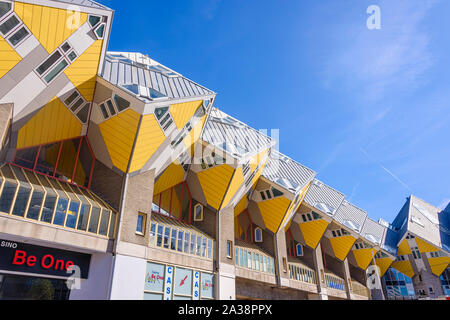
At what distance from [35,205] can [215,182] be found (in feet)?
45.7

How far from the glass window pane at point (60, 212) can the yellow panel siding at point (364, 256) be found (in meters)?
44.3

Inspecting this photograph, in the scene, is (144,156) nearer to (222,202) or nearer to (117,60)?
(117,60)

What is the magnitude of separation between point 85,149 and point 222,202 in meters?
11.7

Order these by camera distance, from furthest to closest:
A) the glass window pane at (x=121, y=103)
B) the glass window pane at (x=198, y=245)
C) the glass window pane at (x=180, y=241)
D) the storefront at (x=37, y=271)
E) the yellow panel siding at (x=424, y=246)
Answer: the yellow panel siding at (x=424, y=246)
the glass window pane at (x=198, y=245)
the glass window pane at (x=180, y=241)
the glass window pane at (x=121, y=103)
the storefront at (x=37, y=271)

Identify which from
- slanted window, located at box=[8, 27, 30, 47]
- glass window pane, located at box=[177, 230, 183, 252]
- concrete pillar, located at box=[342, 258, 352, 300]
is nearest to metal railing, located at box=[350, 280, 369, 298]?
concrete pillar, located at box=[342, 258, 352, 300]

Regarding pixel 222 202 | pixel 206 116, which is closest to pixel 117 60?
pixel 206 116

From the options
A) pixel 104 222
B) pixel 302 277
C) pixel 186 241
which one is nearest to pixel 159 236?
pixel 186 241

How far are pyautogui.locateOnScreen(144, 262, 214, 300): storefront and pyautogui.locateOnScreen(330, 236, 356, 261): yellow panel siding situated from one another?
25681mm

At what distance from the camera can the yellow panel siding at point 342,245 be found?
41.9 metres

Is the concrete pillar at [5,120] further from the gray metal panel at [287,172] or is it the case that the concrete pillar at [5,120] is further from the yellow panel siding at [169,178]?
the gray metal panel at [287,172]

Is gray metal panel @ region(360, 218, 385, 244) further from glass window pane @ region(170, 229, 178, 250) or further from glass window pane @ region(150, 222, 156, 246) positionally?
glass window pane @ region(150, 222, 156, 246)

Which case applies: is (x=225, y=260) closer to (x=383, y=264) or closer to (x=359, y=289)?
(x=359, y=289)

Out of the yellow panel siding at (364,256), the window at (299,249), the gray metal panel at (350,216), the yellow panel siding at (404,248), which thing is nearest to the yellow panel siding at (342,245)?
the gray metal panel at (350,216)
